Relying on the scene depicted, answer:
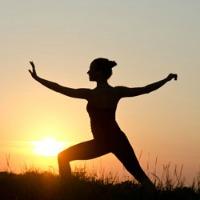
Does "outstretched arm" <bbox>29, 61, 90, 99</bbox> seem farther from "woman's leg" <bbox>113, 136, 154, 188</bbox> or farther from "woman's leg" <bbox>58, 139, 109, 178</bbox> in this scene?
"woman's leg" <bbox>113, 136, 154, 188</bbox>

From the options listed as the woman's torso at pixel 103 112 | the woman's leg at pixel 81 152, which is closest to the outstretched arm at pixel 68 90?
the woman's torso at pixel 103 112

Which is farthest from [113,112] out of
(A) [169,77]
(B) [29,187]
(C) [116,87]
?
(B) [29,187]

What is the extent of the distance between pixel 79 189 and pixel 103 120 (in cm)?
149

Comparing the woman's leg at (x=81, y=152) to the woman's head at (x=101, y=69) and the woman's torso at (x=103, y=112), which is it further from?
the woman's head at (x=101, y=69)

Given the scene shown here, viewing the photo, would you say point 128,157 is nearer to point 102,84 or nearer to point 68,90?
point 102,84

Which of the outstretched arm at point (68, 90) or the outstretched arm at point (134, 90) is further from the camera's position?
the outstretched arm at point (134, 90)

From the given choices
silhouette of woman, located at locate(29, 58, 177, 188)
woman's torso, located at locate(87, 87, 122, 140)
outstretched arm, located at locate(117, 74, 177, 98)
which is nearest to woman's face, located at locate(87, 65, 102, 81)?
silhouette of woman, located at locate(29, 58, 177, 188)

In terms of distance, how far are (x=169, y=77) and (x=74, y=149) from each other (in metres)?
2.24

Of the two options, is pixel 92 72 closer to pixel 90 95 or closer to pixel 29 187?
pixel 90 95

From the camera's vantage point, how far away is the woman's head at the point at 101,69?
40.2 feet

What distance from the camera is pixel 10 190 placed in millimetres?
11562

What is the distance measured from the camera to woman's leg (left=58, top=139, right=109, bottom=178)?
39.8 ft

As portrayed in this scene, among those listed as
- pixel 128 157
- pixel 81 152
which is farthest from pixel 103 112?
pixel 128 157

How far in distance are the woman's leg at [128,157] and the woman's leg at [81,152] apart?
24cm
